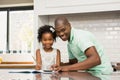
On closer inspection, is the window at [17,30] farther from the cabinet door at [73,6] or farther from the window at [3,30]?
the cabinet door at [73,6]

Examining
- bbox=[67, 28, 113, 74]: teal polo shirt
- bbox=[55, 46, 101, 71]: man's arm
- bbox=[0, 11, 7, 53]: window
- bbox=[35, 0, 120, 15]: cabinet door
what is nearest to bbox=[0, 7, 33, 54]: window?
bbox=[0, 11, 7, 53]: window

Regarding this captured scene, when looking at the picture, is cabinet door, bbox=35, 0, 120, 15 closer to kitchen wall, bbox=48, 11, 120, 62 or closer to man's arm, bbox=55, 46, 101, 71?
kitchen wall, bbox=48, 11, 120, 62

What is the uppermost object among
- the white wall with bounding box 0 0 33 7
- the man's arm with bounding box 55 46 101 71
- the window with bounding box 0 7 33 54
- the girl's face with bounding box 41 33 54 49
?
the white wall with bounding box 0 0 33 7

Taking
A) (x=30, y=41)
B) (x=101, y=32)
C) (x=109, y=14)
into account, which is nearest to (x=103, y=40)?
(x=101, y=32)

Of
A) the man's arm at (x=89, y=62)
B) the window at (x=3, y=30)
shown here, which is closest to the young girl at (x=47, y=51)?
the man's arm at (x=89, y=62)

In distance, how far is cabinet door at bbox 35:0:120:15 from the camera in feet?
8.89

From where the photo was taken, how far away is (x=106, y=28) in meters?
3.04

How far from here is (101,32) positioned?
3.06 meters

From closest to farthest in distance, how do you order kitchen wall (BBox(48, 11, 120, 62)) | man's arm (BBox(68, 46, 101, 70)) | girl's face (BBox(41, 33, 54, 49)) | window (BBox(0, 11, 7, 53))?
man's arm (BBox(68, 46, 101, 70)) → girl's face (BBox(41, 33, 54, 49)) → kitchen wall (BBox(48, 11, 120, 62)) → window (BBox(0, 11, 7, 53))

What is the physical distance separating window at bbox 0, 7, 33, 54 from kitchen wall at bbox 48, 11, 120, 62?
0.69 meters

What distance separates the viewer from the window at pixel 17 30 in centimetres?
356

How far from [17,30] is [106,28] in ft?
4.29

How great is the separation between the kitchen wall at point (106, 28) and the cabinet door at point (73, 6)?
30 cm

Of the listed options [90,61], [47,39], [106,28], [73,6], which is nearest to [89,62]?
[90,61]
